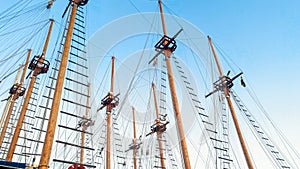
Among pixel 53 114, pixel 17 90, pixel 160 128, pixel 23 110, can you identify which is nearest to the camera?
pixel 53 114

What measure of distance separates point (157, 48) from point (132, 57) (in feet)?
16.6

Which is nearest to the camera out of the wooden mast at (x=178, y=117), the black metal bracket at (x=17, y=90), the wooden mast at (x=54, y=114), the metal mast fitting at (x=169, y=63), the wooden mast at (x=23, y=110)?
the wooden mast at (x=54, y=114)

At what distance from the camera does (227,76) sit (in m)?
22.5

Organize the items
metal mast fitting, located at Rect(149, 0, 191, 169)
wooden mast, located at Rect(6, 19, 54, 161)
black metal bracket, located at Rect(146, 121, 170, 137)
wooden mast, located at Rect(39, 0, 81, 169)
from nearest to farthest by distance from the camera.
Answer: wooden mast, located at Rect(39, 0, 81, 169) → metal mast fitting, located at Rect(149, 0, 191, 169) → wooden mast, located at Rect(6, 19, 54, 161) → black metal bracket, located at Rect(146, 121, 170, 137)

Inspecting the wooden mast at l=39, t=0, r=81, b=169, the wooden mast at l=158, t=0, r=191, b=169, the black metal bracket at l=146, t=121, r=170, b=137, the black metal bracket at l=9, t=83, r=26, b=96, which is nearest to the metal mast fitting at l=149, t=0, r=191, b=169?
the wooden mast at l=158, t=0, r=191, b=169

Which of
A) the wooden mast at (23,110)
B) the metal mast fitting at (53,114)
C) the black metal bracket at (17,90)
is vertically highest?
the black metal bracket at (17,90)

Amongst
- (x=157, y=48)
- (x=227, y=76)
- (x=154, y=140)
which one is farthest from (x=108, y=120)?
(x=227, y=76)

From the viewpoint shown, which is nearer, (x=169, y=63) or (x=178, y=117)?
(x=178, y=117)

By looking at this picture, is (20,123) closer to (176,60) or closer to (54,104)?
(54,104)

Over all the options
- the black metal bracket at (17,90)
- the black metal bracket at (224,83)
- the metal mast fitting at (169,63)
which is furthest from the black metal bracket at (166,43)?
the black metal bracket at (17,90)

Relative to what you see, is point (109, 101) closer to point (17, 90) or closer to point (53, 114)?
point (17, 90)

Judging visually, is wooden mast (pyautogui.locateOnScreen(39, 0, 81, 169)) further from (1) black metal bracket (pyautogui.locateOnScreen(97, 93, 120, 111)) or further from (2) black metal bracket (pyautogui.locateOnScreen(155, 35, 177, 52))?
(1) black metal bracket (pyautogui.locateOnScreen(97, 93, 120, 111))

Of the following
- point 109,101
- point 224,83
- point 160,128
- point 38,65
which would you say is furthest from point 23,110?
point 224,83

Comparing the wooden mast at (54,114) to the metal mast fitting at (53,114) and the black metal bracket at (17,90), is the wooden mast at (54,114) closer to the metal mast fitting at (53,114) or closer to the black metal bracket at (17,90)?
the metal mast fitting at (53,114)
